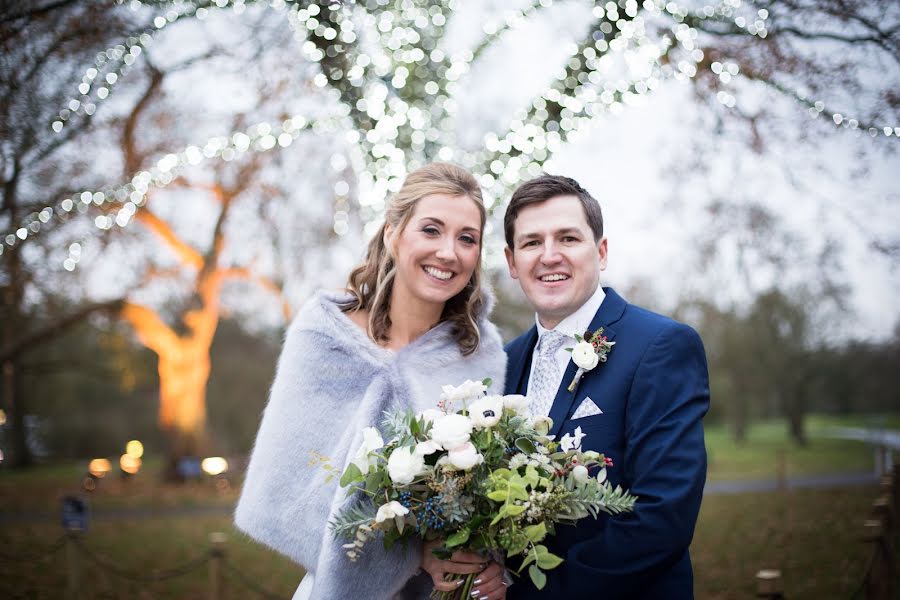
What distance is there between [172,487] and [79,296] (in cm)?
579

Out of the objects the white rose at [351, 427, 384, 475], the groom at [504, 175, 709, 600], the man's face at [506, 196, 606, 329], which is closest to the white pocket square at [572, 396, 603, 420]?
the groom at [504, 175, 709, 600]

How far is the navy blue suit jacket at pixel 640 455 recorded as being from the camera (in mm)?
2180

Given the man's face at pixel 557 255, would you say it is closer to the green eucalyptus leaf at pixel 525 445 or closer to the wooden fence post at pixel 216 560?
the green eucalyptus leaf at pixel 525 445

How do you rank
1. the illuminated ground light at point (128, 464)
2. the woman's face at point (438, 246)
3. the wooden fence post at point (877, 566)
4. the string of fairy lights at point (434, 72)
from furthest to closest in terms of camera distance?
the illuminated ground light at point (128, 464) < the string of fairy lights at point (434, 72) < the wooden fence post at point (877, 566) < the woman's face at point (438, 246)

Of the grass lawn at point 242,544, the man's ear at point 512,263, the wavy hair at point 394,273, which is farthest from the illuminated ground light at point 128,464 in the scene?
the man's ear at point 512,263

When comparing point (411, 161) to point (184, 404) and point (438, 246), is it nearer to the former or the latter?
point (438, 246)

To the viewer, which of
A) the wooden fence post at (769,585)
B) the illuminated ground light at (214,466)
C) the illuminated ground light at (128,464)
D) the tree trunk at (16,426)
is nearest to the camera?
the wooden fence post at (769,585)

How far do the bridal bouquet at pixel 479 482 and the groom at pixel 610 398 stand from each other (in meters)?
0.13

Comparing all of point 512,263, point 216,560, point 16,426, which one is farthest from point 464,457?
A: point 16,426

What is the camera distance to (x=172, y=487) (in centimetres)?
1675

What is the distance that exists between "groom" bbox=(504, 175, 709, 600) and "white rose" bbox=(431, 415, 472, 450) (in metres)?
0.39

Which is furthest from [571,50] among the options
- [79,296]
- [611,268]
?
[79,296]

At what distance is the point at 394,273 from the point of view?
123 inches

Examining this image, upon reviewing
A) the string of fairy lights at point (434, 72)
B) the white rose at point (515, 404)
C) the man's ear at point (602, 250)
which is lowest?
the white rose at point (515, 404)
